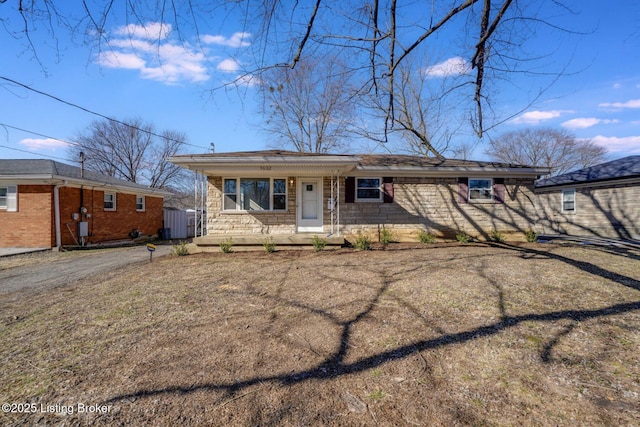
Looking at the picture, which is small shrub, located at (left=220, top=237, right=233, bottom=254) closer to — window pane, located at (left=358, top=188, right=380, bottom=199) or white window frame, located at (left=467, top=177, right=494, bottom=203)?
window pane, located at (left=358, top=188, right=380, bottom=199)

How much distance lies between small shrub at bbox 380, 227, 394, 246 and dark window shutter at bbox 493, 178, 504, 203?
4.28 metres

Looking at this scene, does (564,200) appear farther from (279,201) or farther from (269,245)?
(269,245)

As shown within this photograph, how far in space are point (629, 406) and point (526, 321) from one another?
57.1 inches

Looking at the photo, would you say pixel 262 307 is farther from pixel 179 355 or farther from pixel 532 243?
pixel 532 243

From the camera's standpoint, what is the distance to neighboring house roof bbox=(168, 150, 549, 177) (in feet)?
28.9

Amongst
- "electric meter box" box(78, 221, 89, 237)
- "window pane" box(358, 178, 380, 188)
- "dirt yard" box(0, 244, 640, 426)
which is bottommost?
"dirt yard" box(0, 244, 640, 426)

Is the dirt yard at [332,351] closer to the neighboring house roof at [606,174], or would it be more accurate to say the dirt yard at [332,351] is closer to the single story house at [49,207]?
the single story house at [49,207]

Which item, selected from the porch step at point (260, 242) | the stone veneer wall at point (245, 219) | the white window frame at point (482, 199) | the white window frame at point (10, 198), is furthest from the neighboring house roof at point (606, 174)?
the white window frame at point (10, 198)

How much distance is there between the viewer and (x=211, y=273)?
6.32 meters

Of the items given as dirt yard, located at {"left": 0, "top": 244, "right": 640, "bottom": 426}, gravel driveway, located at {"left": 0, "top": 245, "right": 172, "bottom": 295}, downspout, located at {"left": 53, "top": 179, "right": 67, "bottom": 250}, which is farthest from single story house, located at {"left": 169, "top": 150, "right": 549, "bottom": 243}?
downspout, located at {"left": 53, "top": 179, "right": 67, "bottom": 250}

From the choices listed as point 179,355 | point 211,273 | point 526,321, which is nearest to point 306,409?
point 179,355

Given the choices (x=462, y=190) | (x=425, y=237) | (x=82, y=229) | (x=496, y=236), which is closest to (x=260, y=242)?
(x=425, y=237)

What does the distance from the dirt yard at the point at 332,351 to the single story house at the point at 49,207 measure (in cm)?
847

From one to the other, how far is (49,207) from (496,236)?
17.1 metres
